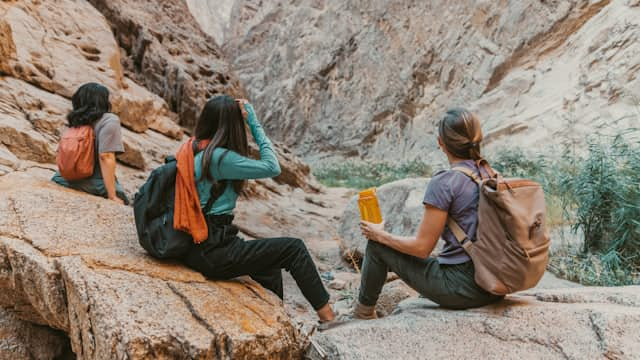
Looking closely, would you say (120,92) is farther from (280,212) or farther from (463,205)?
(463,205)

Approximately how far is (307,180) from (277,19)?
2546 cm

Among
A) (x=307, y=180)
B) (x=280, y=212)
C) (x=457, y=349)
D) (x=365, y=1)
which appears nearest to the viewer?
(x=457, y=349)

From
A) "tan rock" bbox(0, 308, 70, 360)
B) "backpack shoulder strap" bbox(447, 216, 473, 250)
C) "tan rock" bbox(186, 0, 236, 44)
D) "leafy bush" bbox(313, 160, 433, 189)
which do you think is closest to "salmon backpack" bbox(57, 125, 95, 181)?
"tan rock" bbox(0, 308, 70, 360)

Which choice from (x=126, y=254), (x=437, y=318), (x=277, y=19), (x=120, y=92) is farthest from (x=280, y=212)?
(x=277, y=19)

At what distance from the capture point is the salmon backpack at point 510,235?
1810mm

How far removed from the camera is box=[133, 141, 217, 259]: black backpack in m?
2.29

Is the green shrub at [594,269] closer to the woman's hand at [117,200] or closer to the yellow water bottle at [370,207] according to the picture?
the yellow water bottle at [370,207]

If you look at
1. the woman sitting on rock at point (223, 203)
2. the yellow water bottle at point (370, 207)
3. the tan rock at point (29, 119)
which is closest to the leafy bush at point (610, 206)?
the yellow water bottle at point (370, 207)

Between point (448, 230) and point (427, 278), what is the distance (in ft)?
0.88

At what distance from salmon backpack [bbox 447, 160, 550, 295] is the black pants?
0.97 meters

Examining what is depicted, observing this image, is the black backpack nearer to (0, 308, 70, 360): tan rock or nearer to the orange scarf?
the orange scarf

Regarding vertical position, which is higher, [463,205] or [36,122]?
[463,205]

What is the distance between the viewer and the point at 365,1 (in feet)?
82.0

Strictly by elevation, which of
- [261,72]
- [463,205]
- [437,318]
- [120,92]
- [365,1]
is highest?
[365,1]
